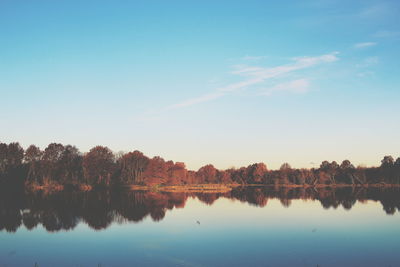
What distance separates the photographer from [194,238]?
33.4 metres

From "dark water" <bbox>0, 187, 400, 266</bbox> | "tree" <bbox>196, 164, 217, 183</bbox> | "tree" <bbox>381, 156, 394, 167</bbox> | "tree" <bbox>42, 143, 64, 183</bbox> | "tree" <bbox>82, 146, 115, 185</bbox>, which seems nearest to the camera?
"dark water" <bbox>0, 187, 400, 266</bbox>

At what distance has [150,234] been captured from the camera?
117 feet

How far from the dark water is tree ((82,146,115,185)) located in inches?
2635

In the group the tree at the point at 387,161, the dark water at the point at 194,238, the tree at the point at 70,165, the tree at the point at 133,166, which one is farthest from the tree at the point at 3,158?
the tree at the point at 387,161

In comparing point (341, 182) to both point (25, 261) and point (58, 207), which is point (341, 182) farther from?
point (25, 261)

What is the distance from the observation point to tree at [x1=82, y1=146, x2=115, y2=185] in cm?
12062

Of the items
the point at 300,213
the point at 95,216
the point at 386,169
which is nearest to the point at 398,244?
the point at 300,213

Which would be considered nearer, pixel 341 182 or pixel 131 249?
pixel 131 249

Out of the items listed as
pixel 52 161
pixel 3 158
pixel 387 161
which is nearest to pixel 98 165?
pixel 52 161

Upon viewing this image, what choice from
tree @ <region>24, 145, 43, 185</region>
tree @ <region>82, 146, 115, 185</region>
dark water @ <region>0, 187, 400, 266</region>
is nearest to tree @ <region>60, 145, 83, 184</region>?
tree @ <region>82, 146, 115, 185</region>

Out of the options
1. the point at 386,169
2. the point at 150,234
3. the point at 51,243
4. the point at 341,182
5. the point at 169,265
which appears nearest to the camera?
the point at 169,265

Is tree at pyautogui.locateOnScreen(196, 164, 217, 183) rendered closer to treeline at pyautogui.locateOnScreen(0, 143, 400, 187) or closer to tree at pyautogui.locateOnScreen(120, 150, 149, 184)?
treeline at pyautogui.locateOnScreen(0, 143, 400, 187)

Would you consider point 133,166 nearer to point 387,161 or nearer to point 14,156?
point 14,156

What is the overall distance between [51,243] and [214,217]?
23.7 metres
